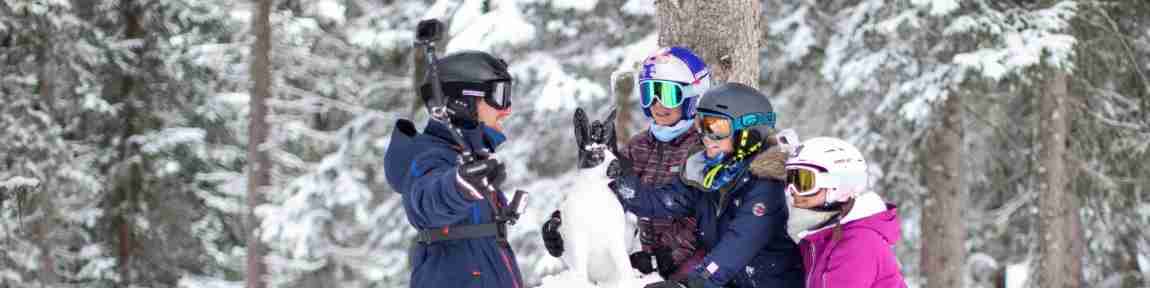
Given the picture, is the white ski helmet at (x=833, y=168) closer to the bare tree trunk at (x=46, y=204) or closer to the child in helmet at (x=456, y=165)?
the child in helmet at (x=456, y=165)

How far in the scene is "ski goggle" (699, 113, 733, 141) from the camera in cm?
443

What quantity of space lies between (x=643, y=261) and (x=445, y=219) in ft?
5.30

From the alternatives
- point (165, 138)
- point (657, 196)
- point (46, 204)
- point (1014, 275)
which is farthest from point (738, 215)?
point (1014, 275)

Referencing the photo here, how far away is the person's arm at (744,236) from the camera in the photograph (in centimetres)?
418

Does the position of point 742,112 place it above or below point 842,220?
above

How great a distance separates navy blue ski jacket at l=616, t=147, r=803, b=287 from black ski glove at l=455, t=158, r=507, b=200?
1.27 m

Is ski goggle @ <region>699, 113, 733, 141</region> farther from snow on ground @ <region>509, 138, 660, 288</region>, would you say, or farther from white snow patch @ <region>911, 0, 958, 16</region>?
white snow patch @ <region>911, 0, 958, 16</region>

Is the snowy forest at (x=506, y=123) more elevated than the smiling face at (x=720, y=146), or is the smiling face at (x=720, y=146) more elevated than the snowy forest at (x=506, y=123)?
the smiling face at (x=720, y=146)

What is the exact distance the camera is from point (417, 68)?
14.6 metres

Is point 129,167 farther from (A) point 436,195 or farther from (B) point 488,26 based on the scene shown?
(A) point 436,195

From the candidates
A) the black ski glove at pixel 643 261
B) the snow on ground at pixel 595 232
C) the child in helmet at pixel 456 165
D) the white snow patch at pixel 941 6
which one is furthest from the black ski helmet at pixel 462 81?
the white snow patch at pixel 941 6

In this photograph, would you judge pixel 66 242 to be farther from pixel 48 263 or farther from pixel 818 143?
pixel 818 143

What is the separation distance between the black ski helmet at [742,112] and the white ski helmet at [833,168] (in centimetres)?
39

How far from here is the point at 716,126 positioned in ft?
14.6
